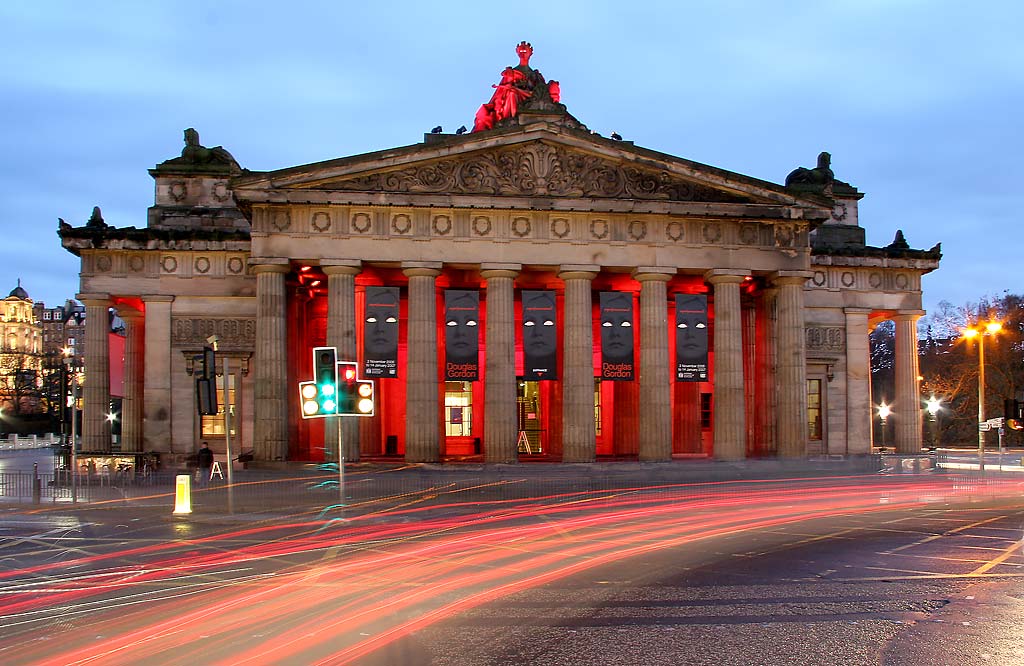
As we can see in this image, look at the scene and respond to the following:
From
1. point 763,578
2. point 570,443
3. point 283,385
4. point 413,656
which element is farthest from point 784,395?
point 413,656

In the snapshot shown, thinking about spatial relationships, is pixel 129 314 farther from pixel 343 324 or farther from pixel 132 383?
pixel 343 324

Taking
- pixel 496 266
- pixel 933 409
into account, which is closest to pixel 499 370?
pixel 496 266

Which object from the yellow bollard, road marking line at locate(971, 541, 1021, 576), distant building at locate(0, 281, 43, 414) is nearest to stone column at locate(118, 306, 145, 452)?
the yellow bollard

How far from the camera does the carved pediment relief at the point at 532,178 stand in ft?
124

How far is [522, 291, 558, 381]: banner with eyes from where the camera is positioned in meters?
39.0

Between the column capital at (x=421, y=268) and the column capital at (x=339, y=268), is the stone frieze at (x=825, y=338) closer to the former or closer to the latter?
the column capital at (x=421, y=268)

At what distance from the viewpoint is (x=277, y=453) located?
122 feet

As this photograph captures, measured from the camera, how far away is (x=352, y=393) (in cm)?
2203

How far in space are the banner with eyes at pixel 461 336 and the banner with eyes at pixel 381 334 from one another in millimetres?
2061

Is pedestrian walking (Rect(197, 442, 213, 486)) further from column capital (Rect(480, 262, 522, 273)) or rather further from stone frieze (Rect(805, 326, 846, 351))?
stone frieze (Rect(805, 326, 846, 351))

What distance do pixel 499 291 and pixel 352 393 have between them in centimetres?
1675

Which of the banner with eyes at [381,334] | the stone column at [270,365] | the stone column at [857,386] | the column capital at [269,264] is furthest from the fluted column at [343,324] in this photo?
the stone column at [857,386]

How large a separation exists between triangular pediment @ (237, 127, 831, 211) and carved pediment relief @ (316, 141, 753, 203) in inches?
1.5

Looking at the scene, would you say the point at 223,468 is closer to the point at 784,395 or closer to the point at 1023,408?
the point at 784,395
